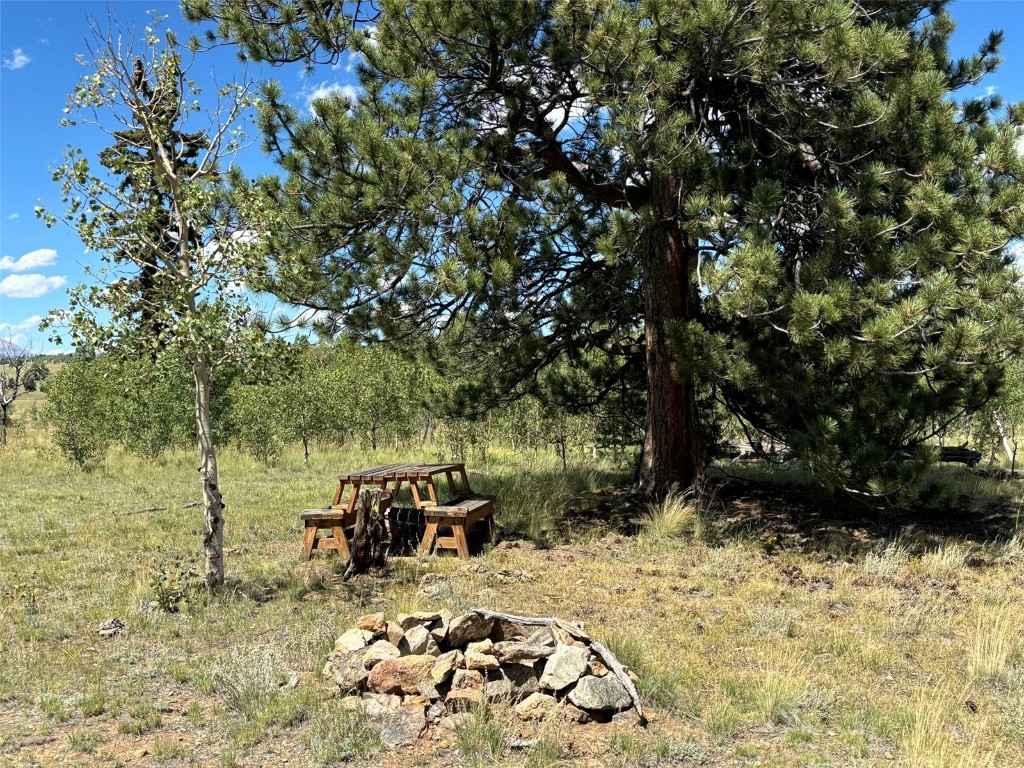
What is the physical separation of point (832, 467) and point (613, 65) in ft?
14.4

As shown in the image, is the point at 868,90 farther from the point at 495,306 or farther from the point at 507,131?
the point at 495,306

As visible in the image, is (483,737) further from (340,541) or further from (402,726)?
(340,541)

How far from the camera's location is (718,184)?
23.0 feet

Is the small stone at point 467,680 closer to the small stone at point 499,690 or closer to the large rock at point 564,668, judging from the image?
the small stone at point 499,690

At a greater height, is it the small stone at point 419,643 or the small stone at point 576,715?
the small stone at point 419,643

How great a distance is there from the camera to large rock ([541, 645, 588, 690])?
3.86 metres

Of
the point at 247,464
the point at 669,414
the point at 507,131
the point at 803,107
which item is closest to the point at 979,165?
the point at 803,107

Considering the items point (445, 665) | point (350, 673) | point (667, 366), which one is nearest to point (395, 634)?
point (350, 673)

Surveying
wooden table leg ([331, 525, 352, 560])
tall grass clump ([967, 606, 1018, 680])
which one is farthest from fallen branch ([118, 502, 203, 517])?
tall grass clump ([967, 606, 1018, 680])

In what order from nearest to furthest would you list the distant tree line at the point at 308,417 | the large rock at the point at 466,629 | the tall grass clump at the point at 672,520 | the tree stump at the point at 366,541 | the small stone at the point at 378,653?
the small stone at the point at 378,653 → the large rock at the point at 466,629 → the tree stump at the point at 366,541 → the tall grass clump at the point at 672,520 → the distant tree line at the point at 308,417

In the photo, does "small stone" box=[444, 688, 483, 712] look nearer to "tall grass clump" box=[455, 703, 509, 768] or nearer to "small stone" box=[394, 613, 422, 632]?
"tall grass clump" box=[455, 703, 509, 768]

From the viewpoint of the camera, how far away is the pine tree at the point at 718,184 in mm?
6445

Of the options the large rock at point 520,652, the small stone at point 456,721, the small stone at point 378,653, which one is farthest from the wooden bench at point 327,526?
the small stone at point 456,721

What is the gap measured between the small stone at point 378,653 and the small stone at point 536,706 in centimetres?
78
